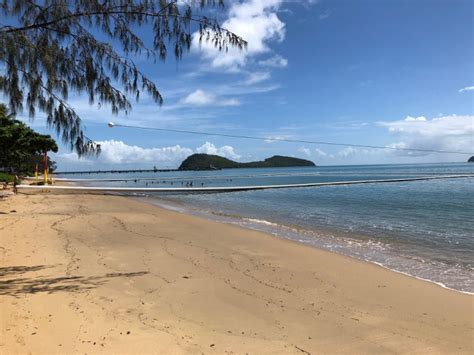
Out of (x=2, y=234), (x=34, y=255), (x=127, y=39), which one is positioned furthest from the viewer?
(x=2, y=234)

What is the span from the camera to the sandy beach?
3.82 meters

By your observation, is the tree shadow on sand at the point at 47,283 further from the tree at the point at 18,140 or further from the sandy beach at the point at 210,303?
the tree at the point at 18,140

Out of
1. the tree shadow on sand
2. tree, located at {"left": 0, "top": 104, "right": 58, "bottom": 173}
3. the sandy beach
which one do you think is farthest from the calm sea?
tree, located at {"left": 0, "top": 104, "right": 58, "bottom": 173}

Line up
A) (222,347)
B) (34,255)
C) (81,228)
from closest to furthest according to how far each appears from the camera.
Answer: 1. (222,347)
2. (34,255)
3. (81,228)

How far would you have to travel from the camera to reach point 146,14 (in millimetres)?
3871

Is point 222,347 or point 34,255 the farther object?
point 34,255

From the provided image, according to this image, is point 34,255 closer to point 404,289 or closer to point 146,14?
point 146,14

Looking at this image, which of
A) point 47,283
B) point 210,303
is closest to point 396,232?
point 210,303

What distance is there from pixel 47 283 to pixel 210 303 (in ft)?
7.75

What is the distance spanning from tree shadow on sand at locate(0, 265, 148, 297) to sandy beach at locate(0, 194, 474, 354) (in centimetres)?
1

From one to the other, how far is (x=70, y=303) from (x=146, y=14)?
11.1 feet

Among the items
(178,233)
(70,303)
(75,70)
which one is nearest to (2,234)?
(178,233)

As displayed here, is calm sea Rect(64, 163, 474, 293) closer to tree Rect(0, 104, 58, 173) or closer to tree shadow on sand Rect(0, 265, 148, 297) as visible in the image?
tree shadow on sand Rect(0, 265, 148, 297)

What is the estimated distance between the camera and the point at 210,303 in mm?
5086
